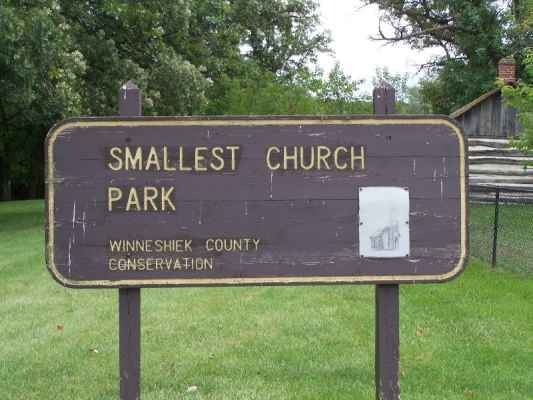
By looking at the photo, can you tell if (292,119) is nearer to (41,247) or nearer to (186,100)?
(41,247)

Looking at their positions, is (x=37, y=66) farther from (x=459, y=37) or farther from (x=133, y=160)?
(x=459, y=37)

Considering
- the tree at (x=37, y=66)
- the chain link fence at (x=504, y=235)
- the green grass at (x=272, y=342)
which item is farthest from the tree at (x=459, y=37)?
the green grass at (x=272, y=342)

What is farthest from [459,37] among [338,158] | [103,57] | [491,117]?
[338,158]

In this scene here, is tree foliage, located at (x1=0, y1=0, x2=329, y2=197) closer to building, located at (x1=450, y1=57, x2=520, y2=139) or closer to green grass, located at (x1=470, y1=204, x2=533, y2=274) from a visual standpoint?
building, located at (x1=450, y1=57, x2=520, y2=139)

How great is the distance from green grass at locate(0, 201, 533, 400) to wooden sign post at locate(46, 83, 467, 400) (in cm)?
123

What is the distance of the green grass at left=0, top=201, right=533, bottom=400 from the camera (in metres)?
5.29

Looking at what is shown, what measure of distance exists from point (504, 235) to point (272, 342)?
8456 millimetres

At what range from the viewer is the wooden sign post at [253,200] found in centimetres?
423

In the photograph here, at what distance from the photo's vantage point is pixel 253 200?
4289mm

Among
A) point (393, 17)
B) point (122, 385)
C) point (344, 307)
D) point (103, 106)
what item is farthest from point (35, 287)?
point (393, 17)

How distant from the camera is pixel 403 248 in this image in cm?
430

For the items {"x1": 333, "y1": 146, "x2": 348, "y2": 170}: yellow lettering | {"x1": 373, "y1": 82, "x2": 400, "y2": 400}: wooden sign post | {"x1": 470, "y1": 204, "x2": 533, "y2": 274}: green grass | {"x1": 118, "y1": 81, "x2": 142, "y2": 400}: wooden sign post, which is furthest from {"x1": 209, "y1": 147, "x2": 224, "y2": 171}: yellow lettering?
{"x1": 470, "y1": 204, "x2": 533, "y2": 274}: green grass

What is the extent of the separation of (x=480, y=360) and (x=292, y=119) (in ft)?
9.44

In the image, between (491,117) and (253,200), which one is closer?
(253,200)
